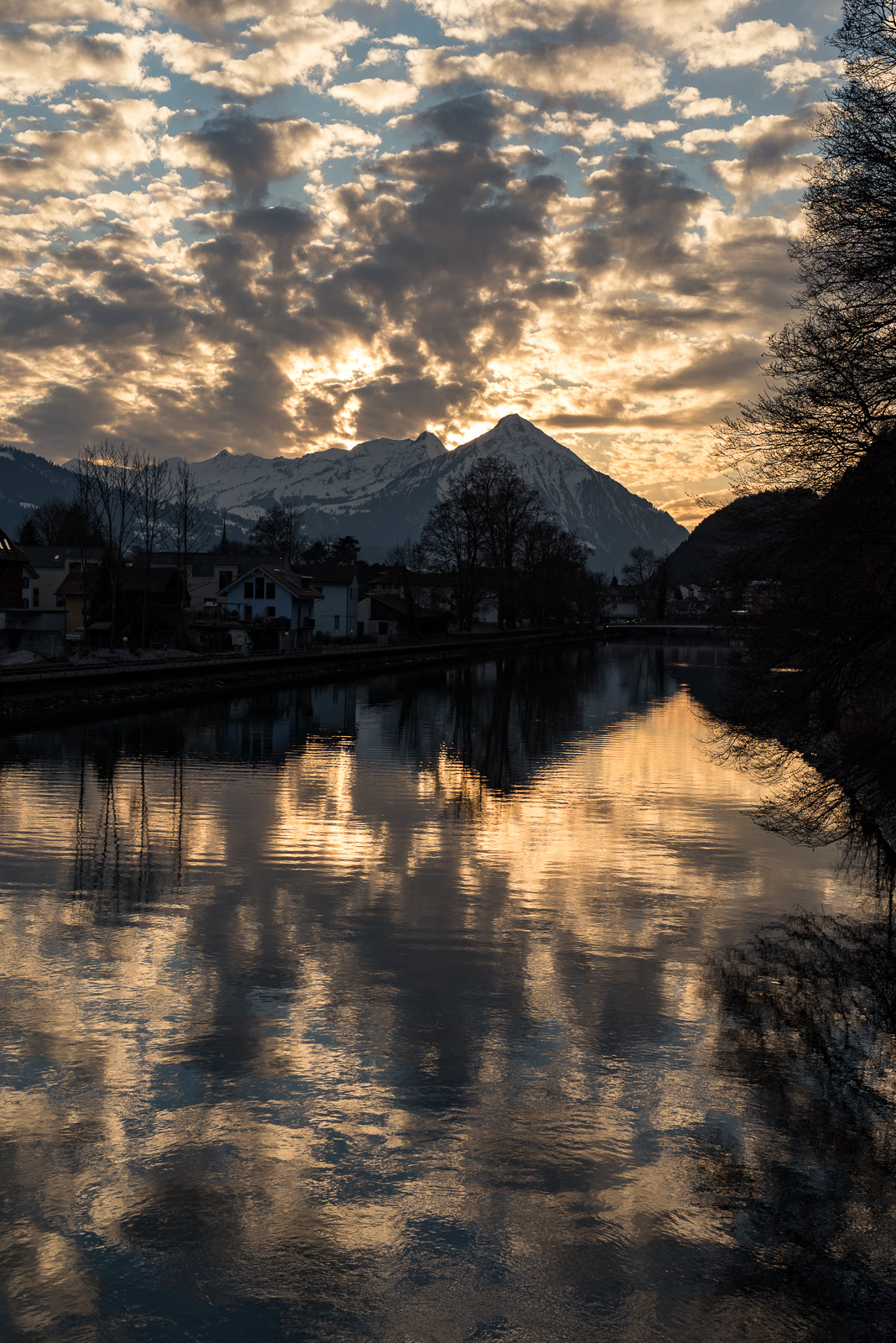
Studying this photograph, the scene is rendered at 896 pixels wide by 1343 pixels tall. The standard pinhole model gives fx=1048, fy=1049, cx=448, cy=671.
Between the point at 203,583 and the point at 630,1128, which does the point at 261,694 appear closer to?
the point at 630,1128

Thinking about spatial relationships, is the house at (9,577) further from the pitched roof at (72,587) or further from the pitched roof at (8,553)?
the pitched roof at (72,587)

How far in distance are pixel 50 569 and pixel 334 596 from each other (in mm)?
32251

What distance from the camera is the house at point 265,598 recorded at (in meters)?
105

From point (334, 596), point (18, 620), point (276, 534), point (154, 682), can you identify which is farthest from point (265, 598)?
point (276, 534)

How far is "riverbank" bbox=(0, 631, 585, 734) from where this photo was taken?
42.5 metres

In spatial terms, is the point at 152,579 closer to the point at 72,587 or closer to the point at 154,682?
the point at 72,587

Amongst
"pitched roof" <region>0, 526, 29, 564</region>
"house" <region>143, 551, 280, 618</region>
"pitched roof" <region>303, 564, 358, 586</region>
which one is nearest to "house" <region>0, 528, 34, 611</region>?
"pitched roof" <region>0, 526, 29, 564</region>

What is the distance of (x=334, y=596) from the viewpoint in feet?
385

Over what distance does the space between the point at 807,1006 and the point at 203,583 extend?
114 meters

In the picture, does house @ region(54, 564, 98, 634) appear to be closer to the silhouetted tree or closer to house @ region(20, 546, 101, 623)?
house @ region(20, 546, 101, 623)

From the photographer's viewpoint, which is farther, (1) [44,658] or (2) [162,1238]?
(1) [44,658]

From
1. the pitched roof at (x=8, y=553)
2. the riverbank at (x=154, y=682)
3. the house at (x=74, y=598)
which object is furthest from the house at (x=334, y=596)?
the pitched roof at (x=8, y=553)

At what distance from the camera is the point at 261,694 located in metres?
56.6

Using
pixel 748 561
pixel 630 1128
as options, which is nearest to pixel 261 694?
pixel 748 561
